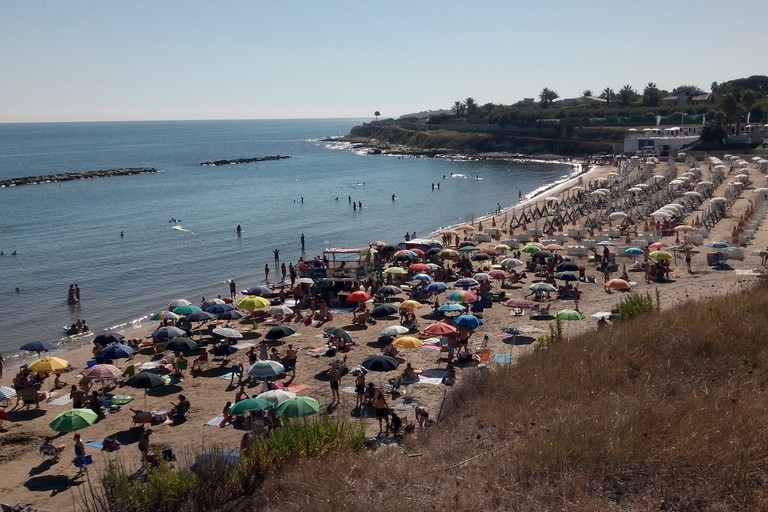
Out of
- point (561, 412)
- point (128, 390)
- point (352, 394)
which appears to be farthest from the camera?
point (128, 390)

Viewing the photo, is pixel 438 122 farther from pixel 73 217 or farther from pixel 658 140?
pixel 73 217

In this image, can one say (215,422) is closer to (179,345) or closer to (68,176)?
(179,345)

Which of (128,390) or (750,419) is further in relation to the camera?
(128,390)

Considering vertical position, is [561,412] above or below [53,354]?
above

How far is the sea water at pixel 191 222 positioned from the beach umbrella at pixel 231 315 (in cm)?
598

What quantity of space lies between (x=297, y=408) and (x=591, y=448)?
6.33 m

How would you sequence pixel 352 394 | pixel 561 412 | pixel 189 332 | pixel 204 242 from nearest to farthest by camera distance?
pixel 561 412 < pixel 352 394 < pixel 189 332 < pixel 204 242

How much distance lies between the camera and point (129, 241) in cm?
4719

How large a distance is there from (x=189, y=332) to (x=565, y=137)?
10102 centimetres

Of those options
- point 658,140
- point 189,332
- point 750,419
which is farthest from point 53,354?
point 658,140

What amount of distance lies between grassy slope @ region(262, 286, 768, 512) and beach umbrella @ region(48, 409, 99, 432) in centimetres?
665

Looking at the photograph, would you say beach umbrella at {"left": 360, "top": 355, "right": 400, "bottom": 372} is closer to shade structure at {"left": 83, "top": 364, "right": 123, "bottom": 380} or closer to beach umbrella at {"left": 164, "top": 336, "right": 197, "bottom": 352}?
beach umbrella at {"left": 164, "top": 336, "right": 197, "bottom": 352}

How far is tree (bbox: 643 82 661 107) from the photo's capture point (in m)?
124

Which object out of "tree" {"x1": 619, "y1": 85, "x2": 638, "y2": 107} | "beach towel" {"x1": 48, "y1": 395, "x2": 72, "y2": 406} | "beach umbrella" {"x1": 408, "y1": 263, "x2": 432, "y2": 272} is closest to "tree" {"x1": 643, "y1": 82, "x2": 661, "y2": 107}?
"tree" {"x1": 619, "y1": 85, "x2": 638, "y2": 107}
